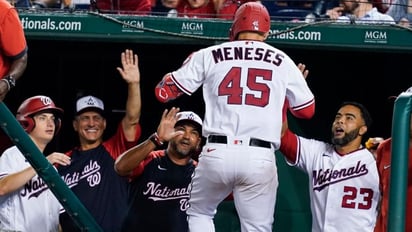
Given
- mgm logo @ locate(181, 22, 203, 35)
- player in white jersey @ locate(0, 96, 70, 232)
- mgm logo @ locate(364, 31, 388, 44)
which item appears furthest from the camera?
mgm logo @ locate(181, 22, 203, 35)

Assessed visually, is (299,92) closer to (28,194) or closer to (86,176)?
(86,176)

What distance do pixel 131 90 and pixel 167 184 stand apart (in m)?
0.66

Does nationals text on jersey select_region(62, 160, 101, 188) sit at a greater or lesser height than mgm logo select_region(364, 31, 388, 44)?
lesser

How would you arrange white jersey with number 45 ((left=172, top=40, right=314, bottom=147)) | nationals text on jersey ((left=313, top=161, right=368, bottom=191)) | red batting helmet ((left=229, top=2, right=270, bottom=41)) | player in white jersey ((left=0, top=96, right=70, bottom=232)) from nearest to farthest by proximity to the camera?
white jersey with number 45 ((left=172, top=40, right=314, bottom=147)) < red batting helmet ((left=229, top=2, right=270, bottom=41)) < player in white jersey ((left=0, top=96, right=70, bottom=232)) < nationals text on jersey ((left=313, top=161, right=368, bottom=191))

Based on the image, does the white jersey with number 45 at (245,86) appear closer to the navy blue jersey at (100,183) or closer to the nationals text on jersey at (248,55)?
the nationals text on jersey at (248,55)

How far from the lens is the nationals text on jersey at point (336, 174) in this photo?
271 inches

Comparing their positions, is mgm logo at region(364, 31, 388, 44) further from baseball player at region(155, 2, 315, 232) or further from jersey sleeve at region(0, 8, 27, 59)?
jersey sleeve at region(0, 8, 27, 59)

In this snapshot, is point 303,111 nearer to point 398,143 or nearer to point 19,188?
point 19,188

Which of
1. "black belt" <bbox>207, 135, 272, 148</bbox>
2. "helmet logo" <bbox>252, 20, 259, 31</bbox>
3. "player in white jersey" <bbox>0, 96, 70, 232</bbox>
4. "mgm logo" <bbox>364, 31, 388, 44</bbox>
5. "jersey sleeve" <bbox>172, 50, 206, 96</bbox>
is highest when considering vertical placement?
"mgm logo" <bbox>364, 31, 388, 44</bbox>

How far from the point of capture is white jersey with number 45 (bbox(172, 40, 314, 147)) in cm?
582

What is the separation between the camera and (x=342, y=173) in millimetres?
6898

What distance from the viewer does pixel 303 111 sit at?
593 cm

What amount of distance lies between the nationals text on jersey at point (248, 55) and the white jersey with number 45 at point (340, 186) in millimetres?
1186

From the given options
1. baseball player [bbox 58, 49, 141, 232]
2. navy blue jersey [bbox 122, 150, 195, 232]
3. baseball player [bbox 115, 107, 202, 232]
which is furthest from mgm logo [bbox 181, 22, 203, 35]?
navy blue jersey [bbox 122, 150, 195, 232]
